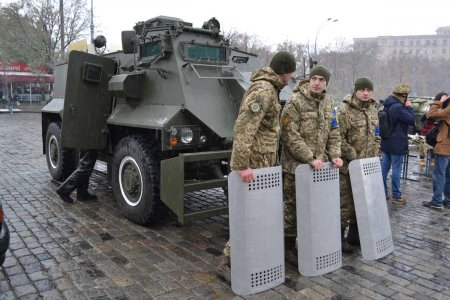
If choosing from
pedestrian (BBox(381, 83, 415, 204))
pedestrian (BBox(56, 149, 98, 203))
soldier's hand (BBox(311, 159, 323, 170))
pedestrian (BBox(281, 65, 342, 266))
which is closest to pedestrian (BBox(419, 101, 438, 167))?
pedestrian (BBox(381, 83, 415, 204))

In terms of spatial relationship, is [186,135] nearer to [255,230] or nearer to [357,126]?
[255,230]

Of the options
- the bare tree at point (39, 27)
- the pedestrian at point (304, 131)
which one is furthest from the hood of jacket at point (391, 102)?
the bare tree at point (39, 27)

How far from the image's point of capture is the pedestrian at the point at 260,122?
3504 mm

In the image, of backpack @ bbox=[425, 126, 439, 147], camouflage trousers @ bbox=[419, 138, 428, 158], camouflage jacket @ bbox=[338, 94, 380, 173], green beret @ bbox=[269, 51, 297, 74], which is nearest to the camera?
green beret @ bbox=[269, 51, 297, 74]

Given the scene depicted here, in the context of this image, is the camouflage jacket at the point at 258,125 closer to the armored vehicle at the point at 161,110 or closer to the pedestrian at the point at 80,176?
the armored vehicle at the point at 161,110

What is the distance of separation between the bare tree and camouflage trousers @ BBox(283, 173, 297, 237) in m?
30.0

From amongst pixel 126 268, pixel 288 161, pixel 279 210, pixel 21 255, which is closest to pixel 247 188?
pixel 279 210

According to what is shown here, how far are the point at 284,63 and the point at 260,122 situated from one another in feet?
1.85

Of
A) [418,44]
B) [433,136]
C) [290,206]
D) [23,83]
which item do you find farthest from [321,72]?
[418,44]

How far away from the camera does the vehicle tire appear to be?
495cm

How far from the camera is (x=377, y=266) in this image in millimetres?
4195

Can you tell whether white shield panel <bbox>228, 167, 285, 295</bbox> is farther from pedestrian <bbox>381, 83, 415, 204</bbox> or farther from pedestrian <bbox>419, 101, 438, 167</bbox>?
pedestrian <bbox>419, 101, 438, 167</bbox>

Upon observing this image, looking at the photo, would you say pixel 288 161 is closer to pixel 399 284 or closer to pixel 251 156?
pixel 251 156

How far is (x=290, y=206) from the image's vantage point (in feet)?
13.6
